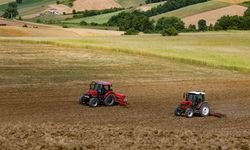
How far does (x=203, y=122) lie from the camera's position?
102ft

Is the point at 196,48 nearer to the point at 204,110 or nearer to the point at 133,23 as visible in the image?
the point at 204,110

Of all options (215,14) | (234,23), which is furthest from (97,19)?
(234,23)

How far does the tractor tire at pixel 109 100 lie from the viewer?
34.7 metres

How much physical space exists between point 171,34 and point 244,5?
5328 centimetres

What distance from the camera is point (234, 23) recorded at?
117938 mm

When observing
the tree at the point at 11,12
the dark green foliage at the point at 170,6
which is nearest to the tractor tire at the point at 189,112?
the dark green foliage at the point at 170,6

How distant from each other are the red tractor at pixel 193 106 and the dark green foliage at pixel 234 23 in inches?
3383

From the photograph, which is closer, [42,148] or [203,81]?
[42,148]

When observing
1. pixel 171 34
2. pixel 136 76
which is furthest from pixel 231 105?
pixel 171 34

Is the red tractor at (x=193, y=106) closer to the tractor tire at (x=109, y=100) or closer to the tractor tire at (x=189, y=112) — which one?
the tractor tire at (x=189, y=112)

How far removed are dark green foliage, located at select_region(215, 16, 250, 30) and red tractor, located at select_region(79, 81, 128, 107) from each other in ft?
279

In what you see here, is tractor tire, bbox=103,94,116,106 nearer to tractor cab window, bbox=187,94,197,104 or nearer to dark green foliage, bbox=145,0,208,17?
tractor cab window, bbox=187,94,197,104

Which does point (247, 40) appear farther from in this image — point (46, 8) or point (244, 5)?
point (46, 8)

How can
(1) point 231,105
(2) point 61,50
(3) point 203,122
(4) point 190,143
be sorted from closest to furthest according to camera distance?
(4) point 190,143 < (3) point 203,122 < (1) point 231,105 < (2) point 61,50
